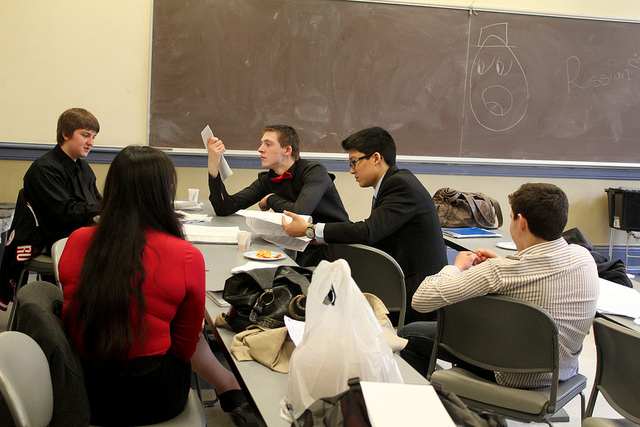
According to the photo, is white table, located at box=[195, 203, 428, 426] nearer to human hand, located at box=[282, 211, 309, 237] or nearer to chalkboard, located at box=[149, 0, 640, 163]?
human hand, located at box=[282, 211, 309, 237]

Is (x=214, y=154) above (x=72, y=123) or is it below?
below

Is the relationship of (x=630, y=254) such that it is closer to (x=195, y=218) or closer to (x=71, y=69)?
(x=195, y=218)

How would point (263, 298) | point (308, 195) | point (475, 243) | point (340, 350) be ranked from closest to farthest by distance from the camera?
point (340, 350) < point (263, 298) < point (308, 195) < point (475, 243)

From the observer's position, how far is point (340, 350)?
3.67ft

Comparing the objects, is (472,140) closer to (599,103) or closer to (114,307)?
(599,103)

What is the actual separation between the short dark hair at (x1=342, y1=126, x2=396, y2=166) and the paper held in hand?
1.38 ft

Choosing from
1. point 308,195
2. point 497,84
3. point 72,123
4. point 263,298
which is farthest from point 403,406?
point 497,84

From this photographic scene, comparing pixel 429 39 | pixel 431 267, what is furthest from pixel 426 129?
pixel 431 267

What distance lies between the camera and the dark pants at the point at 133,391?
4.52ft

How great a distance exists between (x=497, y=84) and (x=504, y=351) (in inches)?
140

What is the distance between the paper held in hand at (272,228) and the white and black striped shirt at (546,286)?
0.96 meters

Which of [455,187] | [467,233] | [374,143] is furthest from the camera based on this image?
[455,187]

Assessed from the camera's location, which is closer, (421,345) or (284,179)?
(421,345)

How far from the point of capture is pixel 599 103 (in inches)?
199
